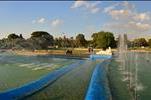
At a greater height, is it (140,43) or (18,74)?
(140,43)

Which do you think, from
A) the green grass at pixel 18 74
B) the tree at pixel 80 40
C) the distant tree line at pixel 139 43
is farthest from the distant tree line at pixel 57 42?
the green grass at pixel 18 74

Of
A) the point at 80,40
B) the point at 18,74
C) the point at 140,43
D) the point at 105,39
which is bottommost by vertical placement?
the point at 18,74

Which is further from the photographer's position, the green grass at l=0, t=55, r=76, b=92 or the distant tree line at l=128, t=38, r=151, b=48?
the distant tree line at l=128, t=38, r=151, b=48

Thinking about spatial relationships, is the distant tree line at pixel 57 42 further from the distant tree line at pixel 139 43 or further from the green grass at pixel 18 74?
the green grass at pixel 18 74

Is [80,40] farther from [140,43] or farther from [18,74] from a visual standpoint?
[18,74]

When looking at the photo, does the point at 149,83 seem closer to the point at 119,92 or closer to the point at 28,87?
the point at 119,92

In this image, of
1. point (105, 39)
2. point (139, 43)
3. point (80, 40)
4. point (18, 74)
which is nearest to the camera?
point (18, 74)

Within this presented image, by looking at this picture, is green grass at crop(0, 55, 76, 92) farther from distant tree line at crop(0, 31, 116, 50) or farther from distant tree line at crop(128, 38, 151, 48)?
distant tree line at crop(128, 38, 151, 48)

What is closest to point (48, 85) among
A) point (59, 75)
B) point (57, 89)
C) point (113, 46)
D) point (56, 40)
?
point (57, 89)

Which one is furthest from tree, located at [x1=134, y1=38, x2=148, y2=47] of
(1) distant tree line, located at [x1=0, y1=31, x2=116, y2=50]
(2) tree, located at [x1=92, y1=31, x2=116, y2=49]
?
(2) tree, located at [x1=92, y1=31, x2=116, y2=49]

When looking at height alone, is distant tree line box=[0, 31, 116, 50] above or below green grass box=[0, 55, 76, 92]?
above

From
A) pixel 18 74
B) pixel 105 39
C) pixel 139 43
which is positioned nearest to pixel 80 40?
pixel 139 43

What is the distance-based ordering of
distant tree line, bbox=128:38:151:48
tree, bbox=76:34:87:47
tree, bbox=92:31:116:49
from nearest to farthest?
tree, bbox=92:31:116:49, tree, bbox=76:34:87:47, distant tree line, bbox=128:38:151:48

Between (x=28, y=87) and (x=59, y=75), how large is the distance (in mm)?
6560
